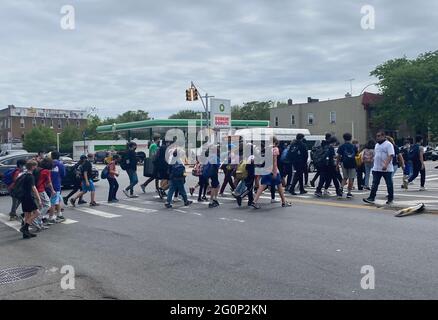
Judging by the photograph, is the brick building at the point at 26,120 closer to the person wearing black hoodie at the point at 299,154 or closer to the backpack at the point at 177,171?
the person wearing black hoodie at the point at 299,154

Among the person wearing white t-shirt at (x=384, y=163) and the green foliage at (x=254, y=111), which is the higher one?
the green foliage at (x=254, y=111)

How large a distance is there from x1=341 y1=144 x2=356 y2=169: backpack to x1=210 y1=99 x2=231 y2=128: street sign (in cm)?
2654

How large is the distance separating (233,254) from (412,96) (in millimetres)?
50137

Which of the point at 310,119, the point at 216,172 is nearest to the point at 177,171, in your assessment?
the point at 216,172

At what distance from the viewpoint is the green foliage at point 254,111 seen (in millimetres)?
81438

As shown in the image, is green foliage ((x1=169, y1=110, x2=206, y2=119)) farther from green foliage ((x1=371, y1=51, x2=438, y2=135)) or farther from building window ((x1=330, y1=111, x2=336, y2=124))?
green foliage ((x1=371, y1=51, x2=438, y2=135))

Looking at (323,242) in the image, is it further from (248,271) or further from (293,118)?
(293,118)

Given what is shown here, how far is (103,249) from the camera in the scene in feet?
24.6

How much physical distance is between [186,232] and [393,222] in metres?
4.04

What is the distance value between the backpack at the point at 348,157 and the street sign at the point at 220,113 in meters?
26.5

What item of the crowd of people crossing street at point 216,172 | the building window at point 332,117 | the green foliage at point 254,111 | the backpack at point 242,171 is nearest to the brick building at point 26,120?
the green foliage at point 254,111

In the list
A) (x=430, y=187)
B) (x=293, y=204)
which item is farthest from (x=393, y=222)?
(x=430, y=187)

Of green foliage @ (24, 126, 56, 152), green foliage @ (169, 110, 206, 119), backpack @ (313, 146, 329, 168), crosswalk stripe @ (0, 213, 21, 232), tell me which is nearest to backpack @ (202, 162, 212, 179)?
backpack @ (313, 146, 329, 168)

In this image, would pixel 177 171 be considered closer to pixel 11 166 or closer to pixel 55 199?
pixel 55 199
